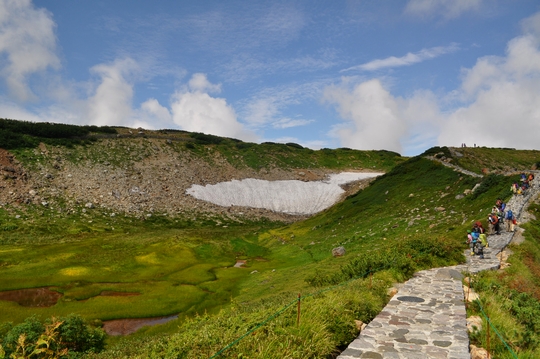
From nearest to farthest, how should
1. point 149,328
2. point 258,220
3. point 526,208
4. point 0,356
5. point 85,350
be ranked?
point 0,356 < point 85,350 < point 149,328 < point 526,208 < point 258,220

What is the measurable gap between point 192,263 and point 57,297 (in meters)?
18.8

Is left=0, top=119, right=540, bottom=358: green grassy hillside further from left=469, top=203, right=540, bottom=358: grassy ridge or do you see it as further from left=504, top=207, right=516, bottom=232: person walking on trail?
left=469, top=203, right=540, bottom=358: grassy ridge

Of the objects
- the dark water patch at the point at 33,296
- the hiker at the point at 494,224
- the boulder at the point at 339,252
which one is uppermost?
the hiker at the point at 494,224

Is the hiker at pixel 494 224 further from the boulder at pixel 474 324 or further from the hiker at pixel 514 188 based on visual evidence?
the boulder at pixel 474 324

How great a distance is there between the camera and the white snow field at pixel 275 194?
97688mm

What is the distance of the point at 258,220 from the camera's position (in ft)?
292

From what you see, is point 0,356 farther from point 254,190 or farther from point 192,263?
point 254,190

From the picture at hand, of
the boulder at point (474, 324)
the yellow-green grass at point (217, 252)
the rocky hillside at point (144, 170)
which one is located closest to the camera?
the boulder at point (474, 324)

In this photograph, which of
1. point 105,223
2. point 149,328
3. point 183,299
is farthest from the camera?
point 105,223

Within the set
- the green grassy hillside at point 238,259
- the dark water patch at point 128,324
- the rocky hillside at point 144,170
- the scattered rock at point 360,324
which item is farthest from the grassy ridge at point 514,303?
the rocky hillside at point 144,170

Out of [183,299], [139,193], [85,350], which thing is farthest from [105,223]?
[85,350]

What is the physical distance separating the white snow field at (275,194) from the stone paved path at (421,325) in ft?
261

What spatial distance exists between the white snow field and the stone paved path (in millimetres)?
79429

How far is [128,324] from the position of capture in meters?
30.1
